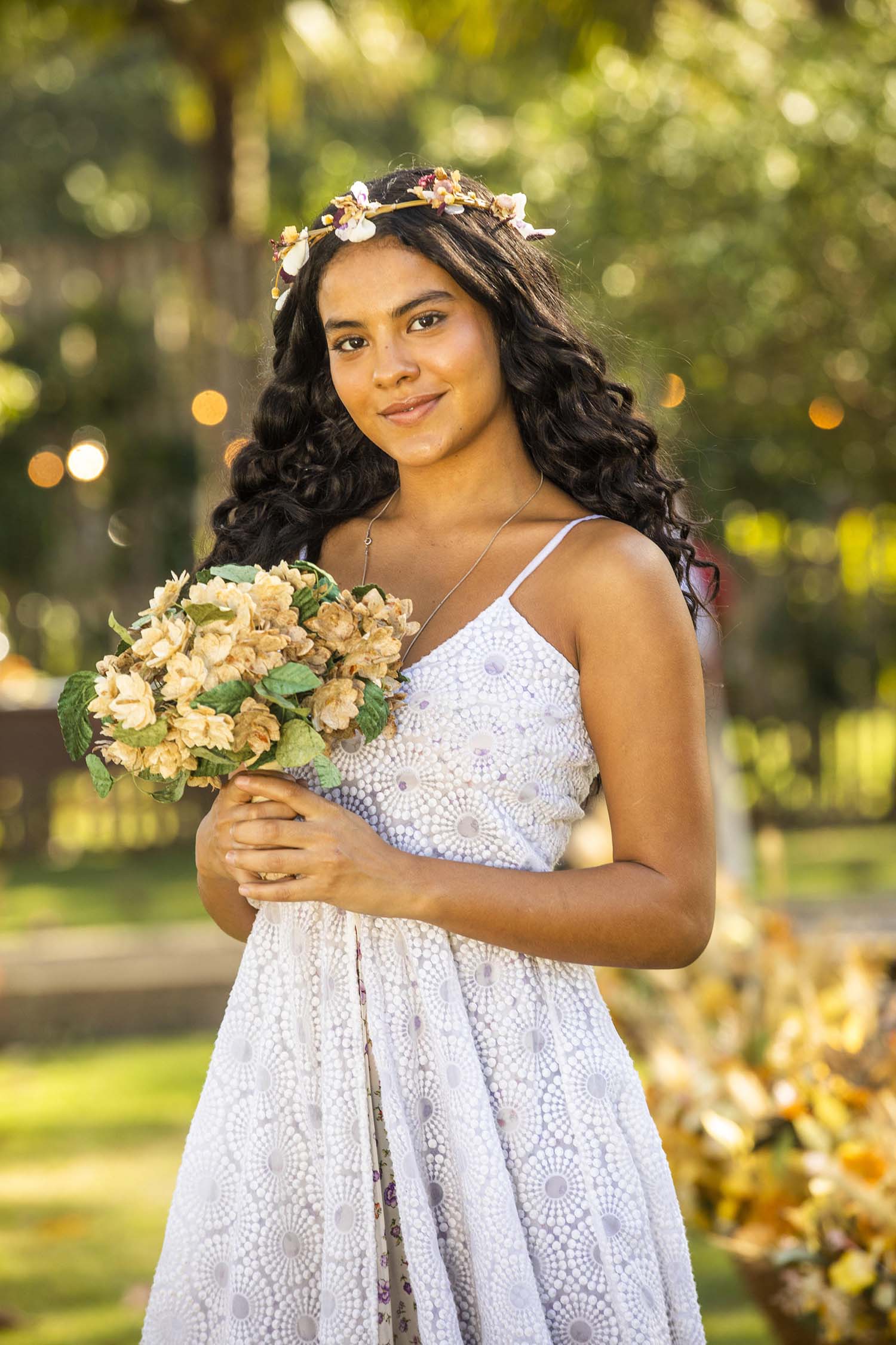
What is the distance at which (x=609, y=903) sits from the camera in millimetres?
2100

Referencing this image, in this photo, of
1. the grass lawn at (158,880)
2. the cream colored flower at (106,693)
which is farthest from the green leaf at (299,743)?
the grass lawn at (158,880)

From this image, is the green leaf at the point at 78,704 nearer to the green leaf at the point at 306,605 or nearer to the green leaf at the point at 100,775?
the green leaf at the point at 100,775

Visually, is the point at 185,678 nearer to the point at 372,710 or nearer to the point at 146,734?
the point at 146,734

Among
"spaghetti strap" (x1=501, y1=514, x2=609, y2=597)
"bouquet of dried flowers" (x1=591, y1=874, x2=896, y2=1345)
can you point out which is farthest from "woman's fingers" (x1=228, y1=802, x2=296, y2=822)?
"bouquet of dried flowers" (x1=591, y1=874, x2=896, y2=1345)

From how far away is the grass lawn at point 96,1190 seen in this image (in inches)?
158

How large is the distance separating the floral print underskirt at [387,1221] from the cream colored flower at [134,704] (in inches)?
19.5

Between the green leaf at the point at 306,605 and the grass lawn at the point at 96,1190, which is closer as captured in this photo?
the green leaf at the point at 306,605

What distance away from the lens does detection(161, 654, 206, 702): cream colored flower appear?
1880mm

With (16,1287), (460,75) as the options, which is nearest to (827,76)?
(16,1287)

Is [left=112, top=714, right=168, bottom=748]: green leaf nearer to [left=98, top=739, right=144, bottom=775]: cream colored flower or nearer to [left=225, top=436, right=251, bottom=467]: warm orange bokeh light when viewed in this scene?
[left=98, top=739, right=144, bottom=775]: cream colored flower

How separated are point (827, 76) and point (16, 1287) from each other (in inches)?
236

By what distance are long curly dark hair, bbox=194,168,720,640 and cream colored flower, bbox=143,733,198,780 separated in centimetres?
66

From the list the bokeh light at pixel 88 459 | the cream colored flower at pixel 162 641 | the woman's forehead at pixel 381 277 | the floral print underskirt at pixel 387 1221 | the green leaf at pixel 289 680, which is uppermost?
the bokeh light at pixel 88 459

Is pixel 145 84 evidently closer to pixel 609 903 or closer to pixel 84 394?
pixel 84 394
